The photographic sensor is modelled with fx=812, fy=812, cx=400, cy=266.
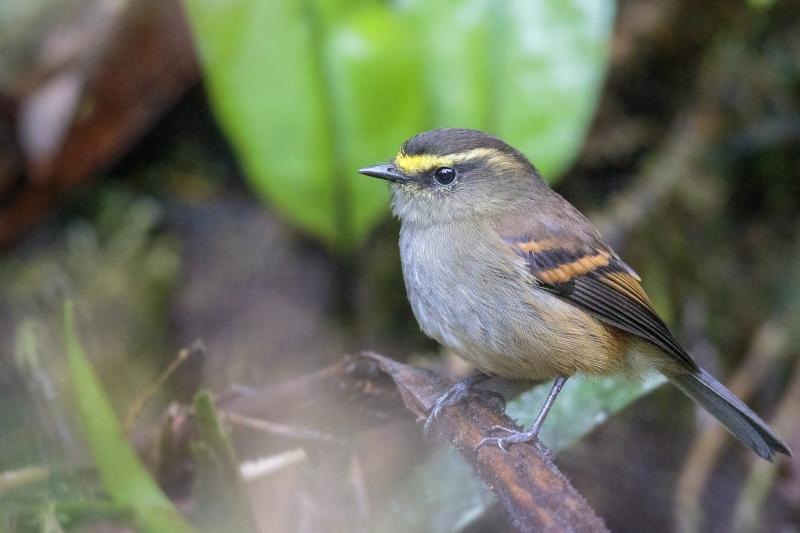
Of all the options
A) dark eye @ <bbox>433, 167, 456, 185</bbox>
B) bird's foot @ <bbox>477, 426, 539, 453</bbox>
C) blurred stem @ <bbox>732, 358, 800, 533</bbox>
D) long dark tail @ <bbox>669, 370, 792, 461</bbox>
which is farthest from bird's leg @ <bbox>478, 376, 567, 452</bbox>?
blurred stem @ <bbox>732, 358, 800, 533</bbox>

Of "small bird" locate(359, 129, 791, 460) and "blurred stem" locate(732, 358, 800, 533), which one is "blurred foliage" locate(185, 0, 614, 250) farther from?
"blurred stem" locate(732, 358, 800, 533)

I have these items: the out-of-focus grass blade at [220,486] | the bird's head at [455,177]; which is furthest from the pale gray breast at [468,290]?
the out-of-focus grass blade at [220,486]

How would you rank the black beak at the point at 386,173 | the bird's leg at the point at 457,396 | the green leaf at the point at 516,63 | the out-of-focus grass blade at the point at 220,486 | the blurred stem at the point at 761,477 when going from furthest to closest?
1. the green leaf at the point at 516,63
2. the blurred stem at the point at 761,477
3. the black beak at the point at 386,173
4. the out-of-focus grass blade at the point at 220,486
5. the bird's leg at the point at 457,396

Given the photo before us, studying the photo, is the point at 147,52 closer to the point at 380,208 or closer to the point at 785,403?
the point at 380,208

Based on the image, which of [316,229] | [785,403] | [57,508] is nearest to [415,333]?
[316,229]

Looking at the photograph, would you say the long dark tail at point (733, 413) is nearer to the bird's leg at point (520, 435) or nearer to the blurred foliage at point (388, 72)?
the bird's leg at point (520, 435)
